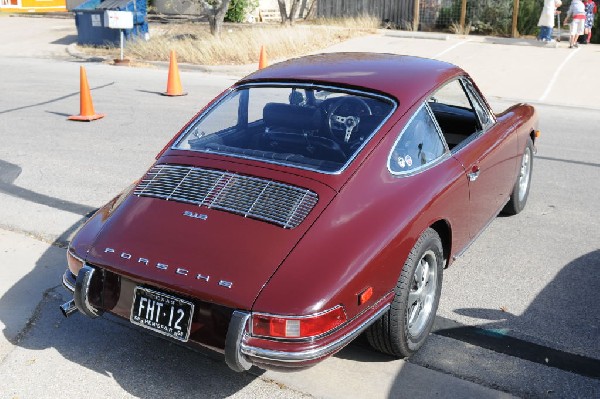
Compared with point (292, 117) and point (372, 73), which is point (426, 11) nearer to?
point (372, 73)

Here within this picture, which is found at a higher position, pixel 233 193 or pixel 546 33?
pixel 233 193

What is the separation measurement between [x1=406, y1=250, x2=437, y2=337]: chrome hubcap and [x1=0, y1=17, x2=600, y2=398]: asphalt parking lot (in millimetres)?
190

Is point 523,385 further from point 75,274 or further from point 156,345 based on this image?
point 75,274

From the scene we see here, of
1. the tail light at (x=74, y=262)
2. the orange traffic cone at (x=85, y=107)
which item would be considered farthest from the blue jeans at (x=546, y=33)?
the tail light at (x=74, y=262)

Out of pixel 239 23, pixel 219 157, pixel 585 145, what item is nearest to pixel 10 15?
pixel 239 23

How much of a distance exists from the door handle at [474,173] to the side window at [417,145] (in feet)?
0.96

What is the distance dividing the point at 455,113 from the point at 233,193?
232cm

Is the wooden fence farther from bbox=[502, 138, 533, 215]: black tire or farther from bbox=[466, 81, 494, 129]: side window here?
bbox=[466, 81, 494, 129]: side window

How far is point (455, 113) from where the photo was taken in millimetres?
5559

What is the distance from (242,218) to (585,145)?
7.23m

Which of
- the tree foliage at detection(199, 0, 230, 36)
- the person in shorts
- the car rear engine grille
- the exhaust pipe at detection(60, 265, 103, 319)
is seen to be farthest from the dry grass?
the exhaust pipe at detection(60, 265, 103, 319)

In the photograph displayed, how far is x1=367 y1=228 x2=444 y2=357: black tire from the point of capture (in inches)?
150

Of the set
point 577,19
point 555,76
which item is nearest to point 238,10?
point 577,19

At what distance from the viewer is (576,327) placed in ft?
14.8
